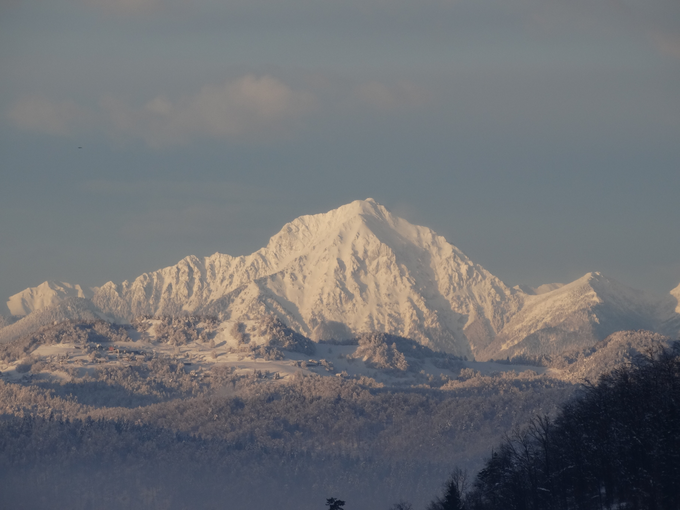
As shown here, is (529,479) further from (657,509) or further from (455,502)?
(657,509)

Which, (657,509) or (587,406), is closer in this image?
(657,509)

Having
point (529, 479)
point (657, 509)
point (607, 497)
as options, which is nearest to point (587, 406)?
point (529, 479)

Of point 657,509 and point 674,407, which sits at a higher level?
point 674,407

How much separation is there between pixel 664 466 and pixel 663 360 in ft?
103

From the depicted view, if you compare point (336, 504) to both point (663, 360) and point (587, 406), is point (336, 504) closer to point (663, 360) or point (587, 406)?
point (587, 406)

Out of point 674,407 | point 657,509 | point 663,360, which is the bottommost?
point 657,509

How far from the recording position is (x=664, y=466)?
5812 inches

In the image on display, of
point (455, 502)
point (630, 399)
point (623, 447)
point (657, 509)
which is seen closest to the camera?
point (657, 509)

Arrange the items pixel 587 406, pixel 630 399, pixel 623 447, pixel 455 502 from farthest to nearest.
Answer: pixel 587 406 < pixel 455 502 < pixel 630 399 < pixel 623 447

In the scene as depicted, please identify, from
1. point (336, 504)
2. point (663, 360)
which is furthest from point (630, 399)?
point (336, 504)

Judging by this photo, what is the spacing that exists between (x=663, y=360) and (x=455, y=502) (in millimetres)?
39720

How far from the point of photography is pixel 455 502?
18238 centimetres

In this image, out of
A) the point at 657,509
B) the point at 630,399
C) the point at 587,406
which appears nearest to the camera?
the point at 657,509

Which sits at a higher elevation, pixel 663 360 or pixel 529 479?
pixel 663 360
